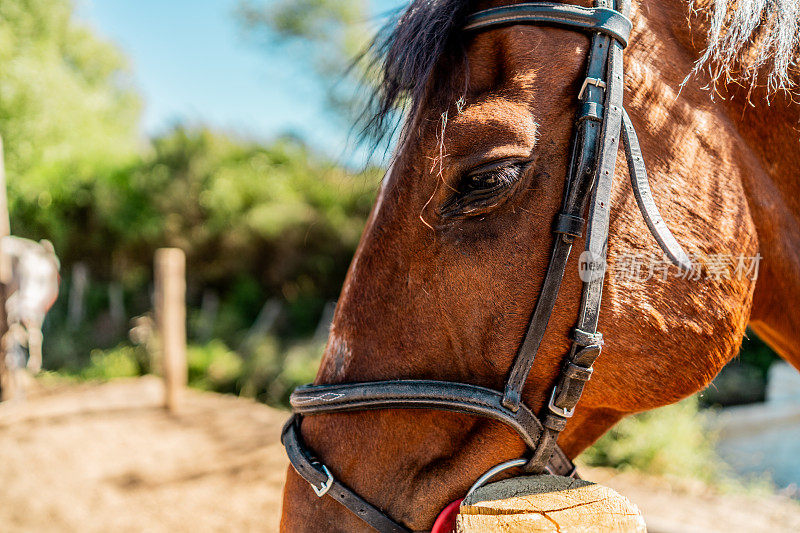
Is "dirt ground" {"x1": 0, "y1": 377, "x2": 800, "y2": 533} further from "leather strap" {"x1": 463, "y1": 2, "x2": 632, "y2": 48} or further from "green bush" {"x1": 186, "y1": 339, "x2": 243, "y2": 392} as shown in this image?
"leather strap" {"x1": 463, "y1": 2, "x2": 632, "y2": 48}

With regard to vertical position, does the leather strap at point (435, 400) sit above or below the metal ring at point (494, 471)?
above

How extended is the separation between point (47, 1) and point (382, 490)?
13013 millimetres

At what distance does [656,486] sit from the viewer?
5.14 metres

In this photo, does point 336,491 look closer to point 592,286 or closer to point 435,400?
point 435,400

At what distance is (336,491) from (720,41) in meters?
1.47

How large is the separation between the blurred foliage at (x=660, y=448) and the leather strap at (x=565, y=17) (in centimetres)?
514

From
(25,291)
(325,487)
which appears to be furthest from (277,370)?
(325,487)

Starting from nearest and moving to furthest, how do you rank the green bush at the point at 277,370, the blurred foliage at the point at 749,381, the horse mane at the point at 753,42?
the horse mane at the point at 753,42 < the blurred foliage at the point at 749,381 < the green bush at the point at 277,370

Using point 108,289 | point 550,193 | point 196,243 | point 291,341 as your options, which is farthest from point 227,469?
point 108,289

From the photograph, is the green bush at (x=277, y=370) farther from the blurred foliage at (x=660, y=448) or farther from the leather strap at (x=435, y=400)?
the leather strap at (x=435, y=400)

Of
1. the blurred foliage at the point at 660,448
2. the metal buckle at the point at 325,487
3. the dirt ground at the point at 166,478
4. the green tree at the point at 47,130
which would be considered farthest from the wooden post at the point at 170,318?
the metal buckle at the point at 325,487

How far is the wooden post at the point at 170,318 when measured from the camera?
22.6 feet

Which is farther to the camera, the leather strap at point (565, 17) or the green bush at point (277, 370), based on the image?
the green bush at point (277, 370)

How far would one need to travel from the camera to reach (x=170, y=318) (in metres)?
6.92
